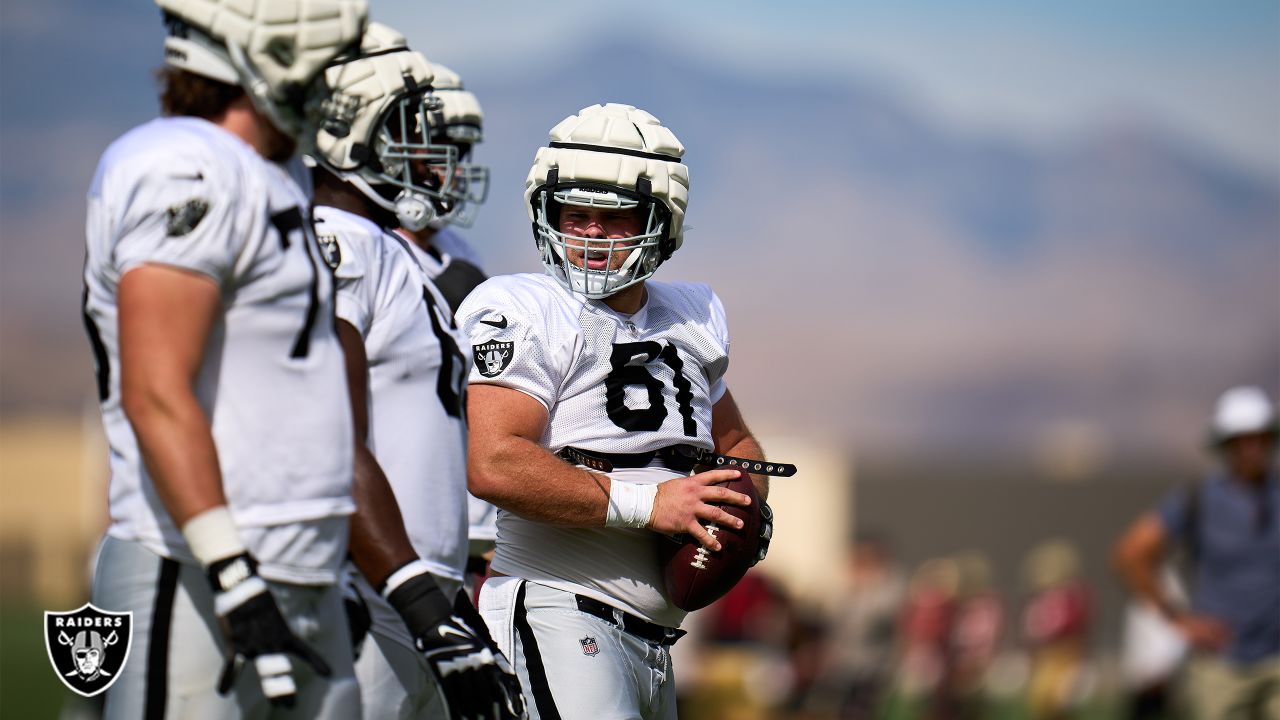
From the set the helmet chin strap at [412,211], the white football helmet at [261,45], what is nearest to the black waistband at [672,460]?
the helmet chin strap at [412,211]

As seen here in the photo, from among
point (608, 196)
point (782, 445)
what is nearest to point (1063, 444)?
point (782, 445)

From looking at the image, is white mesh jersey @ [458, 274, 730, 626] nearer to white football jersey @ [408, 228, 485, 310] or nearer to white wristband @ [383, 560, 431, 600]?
white football jersey @ [408, 228, 485, 310]

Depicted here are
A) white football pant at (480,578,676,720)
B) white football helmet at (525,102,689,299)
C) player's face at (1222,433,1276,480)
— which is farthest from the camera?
player's face at (1222,433,1276,480)

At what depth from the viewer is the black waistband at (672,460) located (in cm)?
427

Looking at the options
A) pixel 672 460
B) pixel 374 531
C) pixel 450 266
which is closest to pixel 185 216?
pixel 374 531

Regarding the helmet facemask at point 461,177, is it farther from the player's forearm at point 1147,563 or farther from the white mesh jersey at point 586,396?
the player's forearm at point 1147,563

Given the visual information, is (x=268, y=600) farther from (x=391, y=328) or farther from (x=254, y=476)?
(x=391, y=328)

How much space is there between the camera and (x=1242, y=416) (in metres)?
7.96

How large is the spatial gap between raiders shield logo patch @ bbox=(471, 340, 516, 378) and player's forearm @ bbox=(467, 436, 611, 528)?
17 cm

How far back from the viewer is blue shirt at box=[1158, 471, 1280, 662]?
775 centimetres

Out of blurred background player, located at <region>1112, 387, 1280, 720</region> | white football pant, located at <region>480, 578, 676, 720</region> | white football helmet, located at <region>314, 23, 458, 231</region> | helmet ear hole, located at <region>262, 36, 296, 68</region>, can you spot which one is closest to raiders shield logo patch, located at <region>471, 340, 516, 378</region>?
white football helmet, located at <region>314, 23, 458, 231</region>

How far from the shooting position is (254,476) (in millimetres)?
2867
